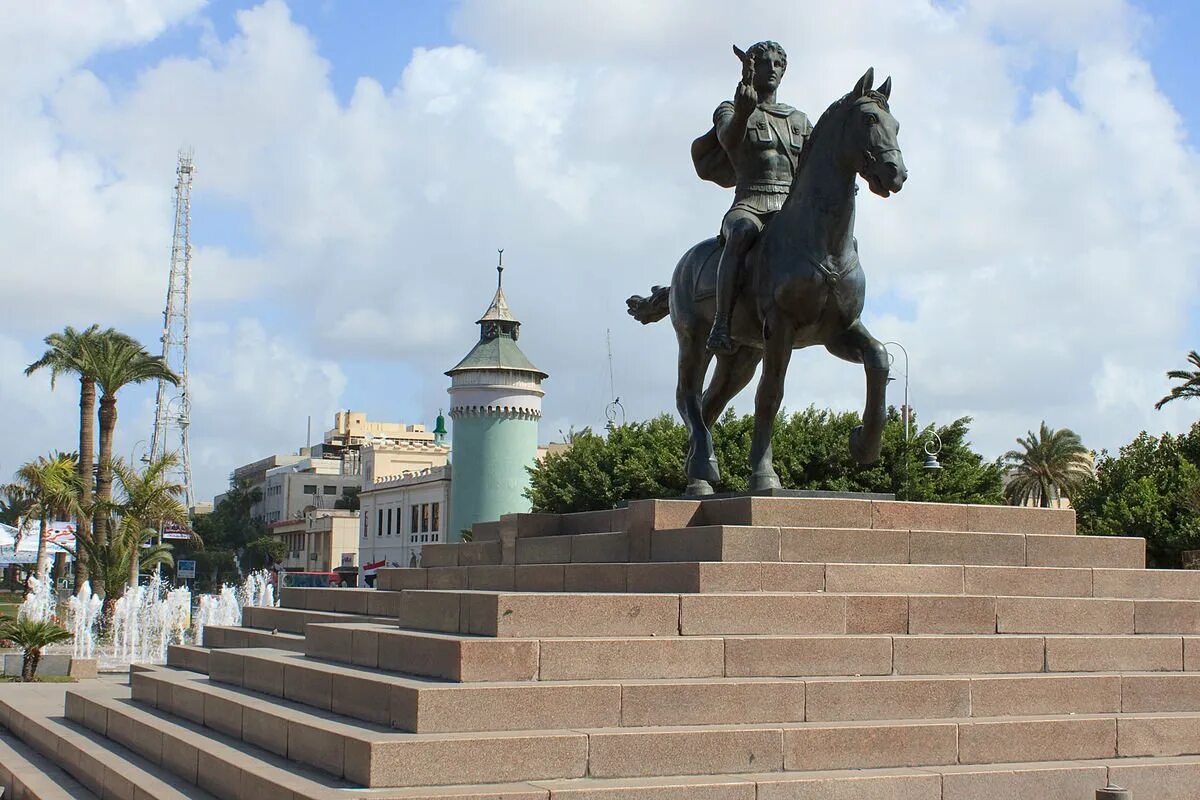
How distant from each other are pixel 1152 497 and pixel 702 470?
3205cm

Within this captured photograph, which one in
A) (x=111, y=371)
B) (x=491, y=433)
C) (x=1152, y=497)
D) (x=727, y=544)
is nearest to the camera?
(x=727, y=544)

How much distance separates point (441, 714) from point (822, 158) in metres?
5.56

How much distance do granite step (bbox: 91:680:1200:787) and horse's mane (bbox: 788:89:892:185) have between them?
4.67 meters

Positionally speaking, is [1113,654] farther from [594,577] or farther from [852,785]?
[594,577]

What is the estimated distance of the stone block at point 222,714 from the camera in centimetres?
966

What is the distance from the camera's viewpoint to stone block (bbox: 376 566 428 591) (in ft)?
45.2

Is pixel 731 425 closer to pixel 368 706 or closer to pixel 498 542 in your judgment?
pixel 498 542

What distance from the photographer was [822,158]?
1108 centimetres

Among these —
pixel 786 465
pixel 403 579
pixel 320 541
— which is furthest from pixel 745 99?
pixel 320 541

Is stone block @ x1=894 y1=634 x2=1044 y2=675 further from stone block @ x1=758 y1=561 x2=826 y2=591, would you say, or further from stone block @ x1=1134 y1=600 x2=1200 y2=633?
stone block @ x1=1134 y1=600 x2=1200 y2=633

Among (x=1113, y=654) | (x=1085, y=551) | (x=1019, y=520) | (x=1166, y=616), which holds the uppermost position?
(x=1019, y=520)

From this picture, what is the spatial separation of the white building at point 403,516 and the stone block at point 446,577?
67.3 m

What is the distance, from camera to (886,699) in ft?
28.9

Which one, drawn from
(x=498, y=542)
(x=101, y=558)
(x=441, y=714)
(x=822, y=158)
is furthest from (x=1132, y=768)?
(x=101, y=558)
